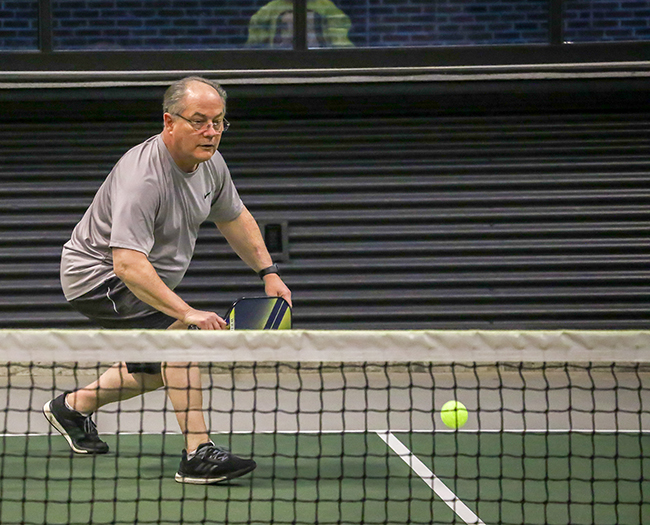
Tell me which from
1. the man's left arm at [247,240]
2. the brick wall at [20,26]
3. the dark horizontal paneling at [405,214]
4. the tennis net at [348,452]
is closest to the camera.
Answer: the tennis net at [348,452]

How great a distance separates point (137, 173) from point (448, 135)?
478 cm

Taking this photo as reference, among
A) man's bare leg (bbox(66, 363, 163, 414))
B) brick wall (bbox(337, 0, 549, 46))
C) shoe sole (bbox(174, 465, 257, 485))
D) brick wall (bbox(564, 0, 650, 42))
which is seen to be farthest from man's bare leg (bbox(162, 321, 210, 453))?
brick wall (bbox(564, 0, 650, 42))

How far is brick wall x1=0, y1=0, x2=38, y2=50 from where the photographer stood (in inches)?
298

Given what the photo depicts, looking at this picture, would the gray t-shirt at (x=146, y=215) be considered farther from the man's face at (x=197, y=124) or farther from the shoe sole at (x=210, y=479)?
the shoe sole at (x=210, y=479)

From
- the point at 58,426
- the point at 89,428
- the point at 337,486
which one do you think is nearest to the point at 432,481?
the point at 337,486

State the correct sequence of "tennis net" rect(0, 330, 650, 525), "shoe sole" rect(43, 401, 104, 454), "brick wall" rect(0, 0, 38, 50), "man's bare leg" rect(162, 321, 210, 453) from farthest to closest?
"brick wall" rect(0, 0, 38, 50)
"shoe sole" rect(43, 401, 104, 454)
"man's bare leg" rect(162, 321, 210, 453)
"tennis net" rect(0, 330, 650, 525)

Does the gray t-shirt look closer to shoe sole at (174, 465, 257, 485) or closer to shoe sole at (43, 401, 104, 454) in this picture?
shoe sole at (43, 401, 104, 454)

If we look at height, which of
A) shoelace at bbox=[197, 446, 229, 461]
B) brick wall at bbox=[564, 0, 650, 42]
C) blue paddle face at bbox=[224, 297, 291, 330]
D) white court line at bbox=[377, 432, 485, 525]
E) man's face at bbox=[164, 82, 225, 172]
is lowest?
white court line at bbox=[377, 432, 485, 525]

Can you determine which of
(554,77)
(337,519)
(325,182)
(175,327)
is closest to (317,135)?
(325,182)

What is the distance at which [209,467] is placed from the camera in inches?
144

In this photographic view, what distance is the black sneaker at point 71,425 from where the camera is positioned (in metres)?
4.08

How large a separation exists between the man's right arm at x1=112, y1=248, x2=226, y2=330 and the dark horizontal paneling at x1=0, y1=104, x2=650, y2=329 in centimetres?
418

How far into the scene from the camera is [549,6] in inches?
300

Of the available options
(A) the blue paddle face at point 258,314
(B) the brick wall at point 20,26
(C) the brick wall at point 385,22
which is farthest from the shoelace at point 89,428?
(B) the brick wall at point 20,26
